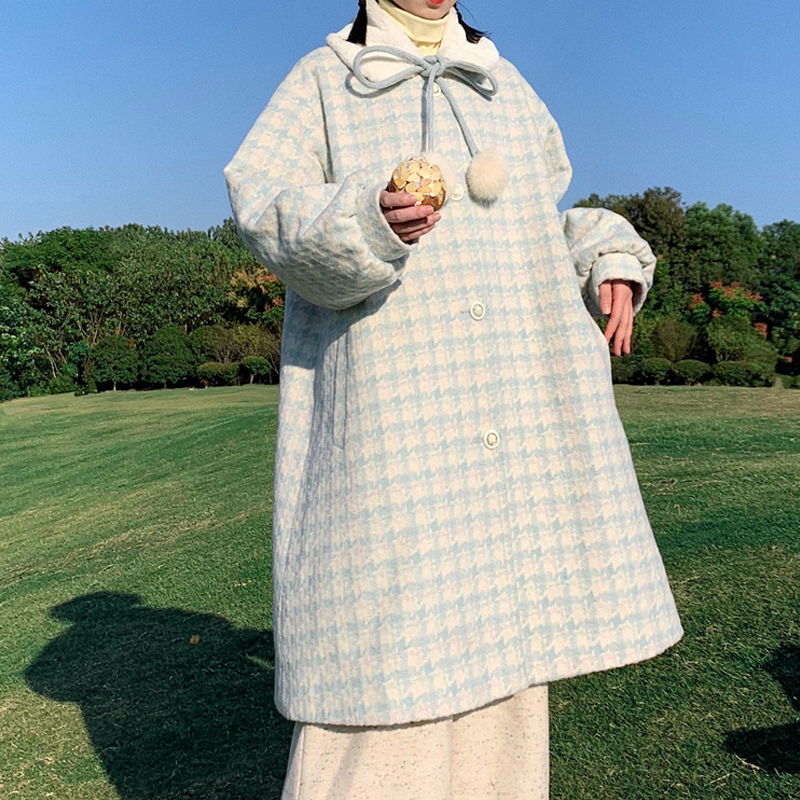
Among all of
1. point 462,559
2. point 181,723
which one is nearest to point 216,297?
point 181,723

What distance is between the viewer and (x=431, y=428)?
1.50m

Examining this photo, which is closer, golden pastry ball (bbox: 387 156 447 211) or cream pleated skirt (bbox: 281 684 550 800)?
golden pastry ball (bbox: 387 156 447 211)

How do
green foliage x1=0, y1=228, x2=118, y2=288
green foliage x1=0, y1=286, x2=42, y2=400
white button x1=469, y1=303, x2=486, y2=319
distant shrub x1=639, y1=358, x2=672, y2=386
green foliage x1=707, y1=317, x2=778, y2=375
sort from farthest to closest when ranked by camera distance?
green foliage x1=0, y1=228, x2=118, y2=288, green foliage x1=0, y1=286, x2=42, y2=400, green foliage x1=707, y1=317, x2=778, y2=375, distant shrub x1=639, y1=358, x2=672, y2=386, white button x1=469, y1=303, x2=486, y2=319

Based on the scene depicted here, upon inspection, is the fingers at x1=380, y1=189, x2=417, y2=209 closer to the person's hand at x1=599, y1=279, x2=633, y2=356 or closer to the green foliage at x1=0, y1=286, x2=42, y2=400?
the person's hand at x1=599, y1=279, x2=633, y2=356

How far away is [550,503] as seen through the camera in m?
1.57

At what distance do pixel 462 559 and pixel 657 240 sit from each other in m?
18.8

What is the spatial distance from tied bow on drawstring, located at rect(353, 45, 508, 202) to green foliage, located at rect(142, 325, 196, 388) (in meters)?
20.4

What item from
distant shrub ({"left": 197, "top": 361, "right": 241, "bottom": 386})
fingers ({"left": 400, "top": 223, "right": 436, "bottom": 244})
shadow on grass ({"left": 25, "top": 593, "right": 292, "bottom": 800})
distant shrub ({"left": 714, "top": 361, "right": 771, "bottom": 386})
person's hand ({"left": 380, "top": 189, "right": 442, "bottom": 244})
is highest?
person's hand ({"left": 380, "top": 189, "right": 442, "bottom": 244})

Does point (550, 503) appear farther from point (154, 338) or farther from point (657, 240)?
point (154, 338)

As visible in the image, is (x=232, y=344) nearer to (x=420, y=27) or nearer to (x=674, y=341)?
(x=674, y=341)

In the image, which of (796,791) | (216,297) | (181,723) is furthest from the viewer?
(216,297)

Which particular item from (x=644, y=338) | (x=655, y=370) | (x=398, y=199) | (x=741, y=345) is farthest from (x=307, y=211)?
(x=644, y=338)

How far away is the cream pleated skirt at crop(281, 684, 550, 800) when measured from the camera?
1.48 meters

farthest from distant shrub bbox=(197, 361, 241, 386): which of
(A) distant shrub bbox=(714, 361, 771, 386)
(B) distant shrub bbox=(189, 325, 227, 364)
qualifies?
(A) distant shrub bbox=(714, 361, 771, 386)
